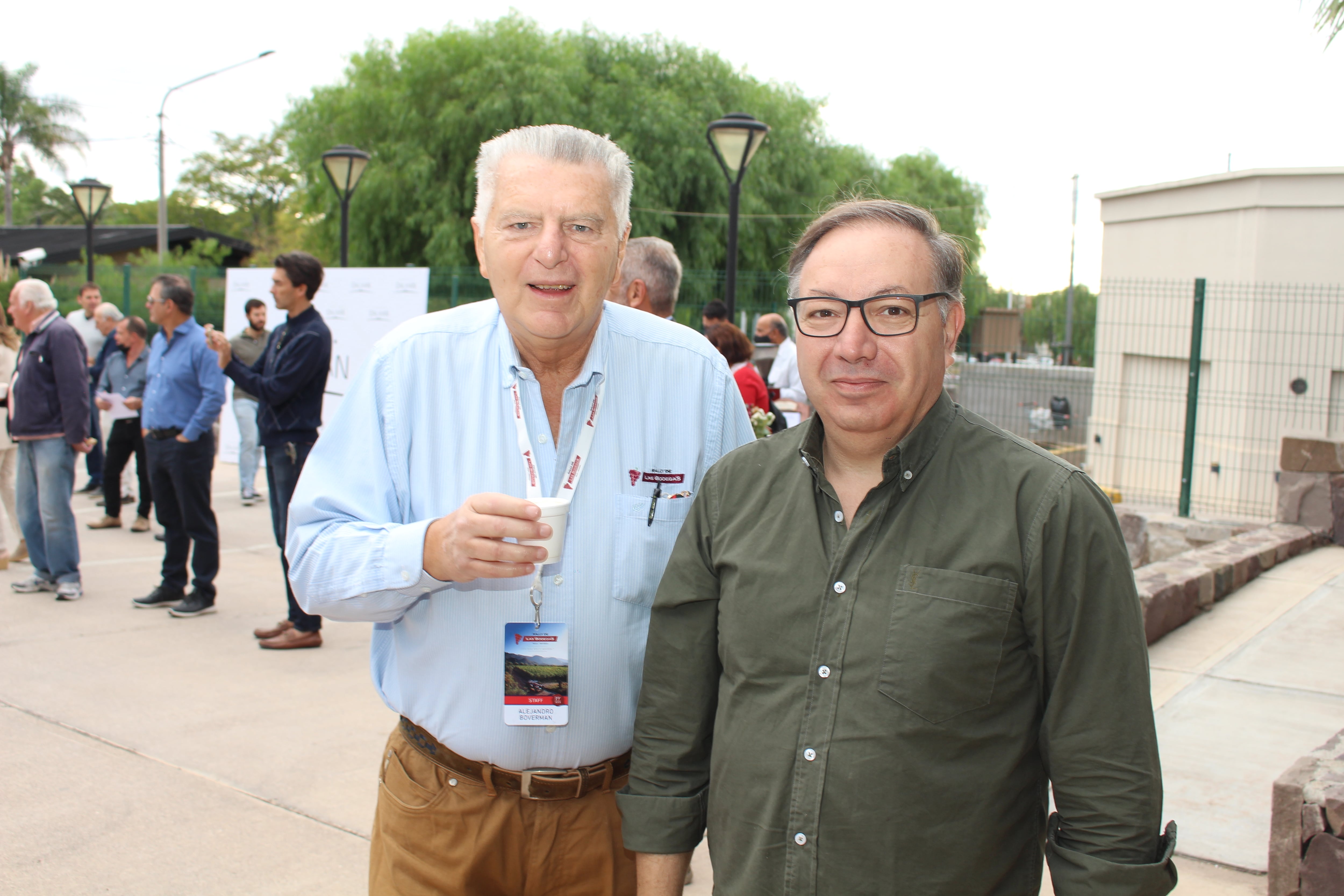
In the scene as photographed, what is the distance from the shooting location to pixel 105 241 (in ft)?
116

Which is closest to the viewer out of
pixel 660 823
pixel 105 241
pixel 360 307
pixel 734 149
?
pixel 660 823

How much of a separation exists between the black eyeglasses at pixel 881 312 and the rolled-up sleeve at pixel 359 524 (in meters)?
0.77

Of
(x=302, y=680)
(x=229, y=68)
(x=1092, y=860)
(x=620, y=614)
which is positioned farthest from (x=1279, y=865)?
(x=229, y=68)

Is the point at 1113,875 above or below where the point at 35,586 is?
above

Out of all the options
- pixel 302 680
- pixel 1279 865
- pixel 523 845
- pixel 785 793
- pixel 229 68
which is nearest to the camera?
pixel 785 793

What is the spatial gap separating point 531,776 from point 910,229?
1.21m

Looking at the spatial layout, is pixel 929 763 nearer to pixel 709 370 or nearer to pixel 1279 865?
pixel 709 370

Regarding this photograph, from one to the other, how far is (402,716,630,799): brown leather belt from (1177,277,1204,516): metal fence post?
8.61m

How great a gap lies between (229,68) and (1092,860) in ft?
79.9

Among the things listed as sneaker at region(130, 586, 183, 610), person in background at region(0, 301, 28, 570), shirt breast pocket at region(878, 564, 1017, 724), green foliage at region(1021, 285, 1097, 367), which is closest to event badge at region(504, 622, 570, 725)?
shirt breast pocket at region(878, 564, 1017, 724)

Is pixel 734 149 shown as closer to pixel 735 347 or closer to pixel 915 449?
pixel 735 347

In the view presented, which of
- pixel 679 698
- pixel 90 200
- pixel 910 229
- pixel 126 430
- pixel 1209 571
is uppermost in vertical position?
pixel 90 200

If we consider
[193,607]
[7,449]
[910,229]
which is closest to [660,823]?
[910,229]

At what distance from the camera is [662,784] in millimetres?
1836
